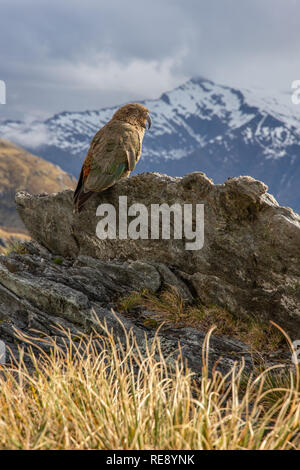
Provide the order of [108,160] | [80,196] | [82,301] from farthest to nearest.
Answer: [80,196] < [108,160] < [82,301]

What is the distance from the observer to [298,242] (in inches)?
326

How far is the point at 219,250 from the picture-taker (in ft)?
31.2

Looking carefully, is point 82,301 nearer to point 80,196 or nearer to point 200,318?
point 200,318

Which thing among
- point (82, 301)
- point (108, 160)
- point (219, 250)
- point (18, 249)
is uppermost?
point (108, 160)

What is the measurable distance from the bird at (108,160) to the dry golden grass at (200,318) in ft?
9.63

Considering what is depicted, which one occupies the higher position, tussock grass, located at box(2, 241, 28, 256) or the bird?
the bird

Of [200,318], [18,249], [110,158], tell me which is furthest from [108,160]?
[200,318]

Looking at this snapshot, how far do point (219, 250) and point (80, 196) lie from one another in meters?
3.97

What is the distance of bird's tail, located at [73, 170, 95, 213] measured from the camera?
11.0 m

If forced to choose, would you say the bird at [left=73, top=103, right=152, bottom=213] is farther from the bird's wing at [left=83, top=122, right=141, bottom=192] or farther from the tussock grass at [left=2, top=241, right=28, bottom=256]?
the tussock grass at [left=2, top=241, right=28, bottom=256]

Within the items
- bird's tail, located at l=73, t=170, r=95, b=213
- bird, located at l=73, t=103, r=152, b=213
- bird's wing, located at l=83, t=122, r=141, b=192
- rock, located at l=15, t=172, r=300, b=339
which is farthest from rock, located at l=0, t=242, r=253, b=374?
bird's wing, located at l=83, t=122, r=141, b=192

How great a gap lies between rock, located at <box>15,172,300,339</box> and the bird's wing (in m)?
0.39

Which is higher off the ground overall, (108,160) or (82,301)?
(108,160)
